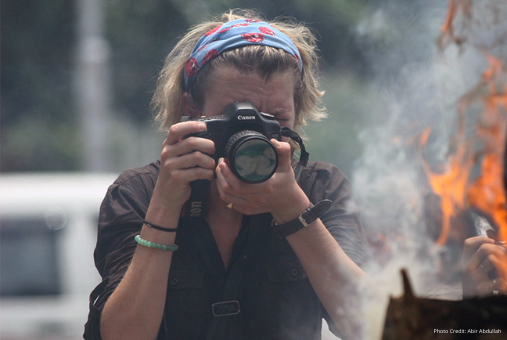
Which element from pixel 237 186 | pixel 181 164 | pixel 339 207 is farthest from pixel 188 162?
pixel 339 207

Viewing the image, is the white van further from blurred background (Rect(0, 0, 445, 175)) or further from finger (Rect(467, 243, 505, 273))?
finger (Rect(467, 243, 505, 273))

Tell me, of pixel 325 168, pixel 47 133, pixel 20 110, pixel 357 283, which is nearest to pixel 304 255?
pixel 357 283

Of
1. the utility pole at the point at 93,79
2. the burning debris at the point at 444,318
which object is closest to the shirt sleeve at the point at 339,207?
the burning debris at the point at 444,318

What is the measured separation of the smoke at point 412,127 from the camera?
1.07m

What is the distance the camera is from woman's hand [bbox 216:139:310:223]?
4.25 feet

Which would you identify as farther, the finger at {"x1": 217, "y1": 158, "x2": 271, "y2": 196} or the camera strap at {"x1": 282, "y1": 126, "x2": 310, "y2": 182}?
the camera strap at {"x1": 282, "y1": 126, "x2": 310, "y2": 182}

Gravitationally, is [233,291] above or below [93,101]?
below

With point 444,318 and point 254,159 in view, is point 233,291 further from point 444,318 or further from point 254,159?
point 444,318

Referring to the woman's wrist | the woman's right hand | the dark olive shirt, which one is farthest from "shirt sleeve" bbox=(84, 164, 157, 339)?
the woman's wrist

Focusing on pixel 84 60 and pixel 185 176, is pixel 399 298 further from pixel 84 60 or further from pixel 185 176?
pixel 84 60

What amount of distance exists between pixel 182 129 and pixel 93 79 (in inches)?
235

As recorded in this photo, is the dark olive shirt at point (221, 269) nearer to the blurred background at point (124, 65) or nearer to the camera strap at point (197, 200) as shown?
the camera strap at point (197, 200)

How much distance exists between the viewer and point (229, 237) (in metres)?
1.42

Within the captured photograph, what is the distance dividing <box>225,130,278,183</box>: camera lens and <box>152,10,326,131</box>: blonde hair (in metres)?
0.21
